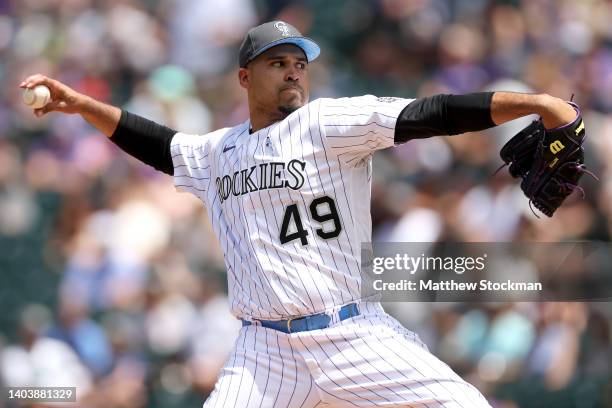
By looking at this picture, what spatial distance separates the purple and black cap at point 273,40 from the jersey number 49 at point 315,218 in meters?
0.69

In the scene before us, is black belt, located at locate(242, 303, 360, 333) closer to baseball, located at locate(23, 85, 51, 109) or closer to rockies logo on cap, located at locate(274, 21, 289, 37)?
rockies logo on cap, located at locate(274, 21, 289, 37)

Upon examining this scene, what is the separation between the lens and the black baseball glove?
9.65 ft

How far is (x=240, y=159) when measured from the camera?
347cm

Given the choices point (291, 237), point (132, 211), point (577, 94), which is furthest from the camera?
point (132, 211)

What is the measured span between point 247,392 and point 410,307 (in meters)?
2.32

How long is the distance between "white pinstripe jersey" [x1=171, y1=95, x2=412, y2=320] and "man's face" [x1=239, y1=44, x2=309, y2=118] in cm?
17

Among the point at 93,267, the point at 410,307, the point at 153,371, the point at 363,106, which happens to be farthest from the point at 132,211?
the point at 363,106

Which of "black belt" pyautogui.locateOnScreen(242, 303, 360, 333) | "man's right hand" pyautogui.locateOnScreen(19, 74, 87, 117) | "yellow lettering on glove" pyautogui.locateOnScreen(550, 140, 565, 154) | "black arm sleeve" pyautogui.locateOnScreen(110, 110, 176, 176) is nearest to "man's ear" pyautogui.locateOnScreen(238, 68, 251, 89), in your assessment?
"black arm sleeve" pyautogui.locateOnScreen(110, 110, 176, 176)

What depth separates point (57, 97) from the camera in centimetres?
368

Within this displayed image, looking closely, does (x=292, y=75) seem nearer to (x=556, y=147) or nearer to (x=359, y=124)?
(x=359, y=124)

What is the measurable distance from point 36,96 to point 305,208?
1173mm

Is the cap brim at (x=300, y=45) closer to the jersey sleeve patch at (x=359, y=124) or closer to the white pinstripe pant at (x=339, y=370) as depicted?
the jersey sleeve patch at (x=359, y=124)

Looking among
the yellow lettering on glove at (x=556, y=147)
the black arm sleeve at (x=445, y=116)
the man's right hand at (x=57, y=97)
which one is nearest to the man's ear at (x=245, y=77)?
the man's right hand at (x=57, y=97)

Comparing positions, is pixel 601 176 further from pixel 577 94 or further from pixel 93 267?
pixel 93 267
